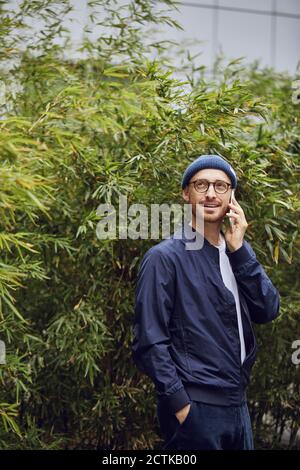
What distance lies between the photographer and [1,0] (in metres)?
3.55

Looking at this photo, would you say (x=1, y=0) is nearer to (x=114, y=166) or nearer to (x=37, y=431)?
(x=114, y=166)

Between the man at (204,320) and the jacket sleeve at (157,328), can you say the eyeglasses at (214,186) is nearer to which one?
the man at (204,320)

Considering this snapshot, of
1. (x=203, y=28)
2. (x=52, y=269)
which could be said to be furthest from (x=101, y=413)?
(x=203, y=28)

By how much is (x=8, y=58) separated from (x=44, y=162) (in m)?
0.80

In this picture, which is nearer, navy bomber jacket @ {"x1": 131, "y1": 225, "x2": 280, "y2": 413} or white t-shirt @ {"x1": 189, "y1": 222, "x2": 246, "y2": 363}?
navy bomber jacket @ {"x1": 131, "y1": 225, "x2": 280, "y2": 413}

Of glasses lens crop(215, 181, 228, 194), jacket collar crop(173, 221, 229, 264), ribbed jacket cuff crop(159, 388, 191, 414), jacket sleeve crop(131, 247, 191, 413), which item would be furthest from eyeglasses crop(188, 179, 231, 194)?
ribbed jacket cuff crop(159, 388, 191, 414)

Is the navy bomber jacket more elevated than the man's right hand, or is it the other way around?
the navy bomber jacket

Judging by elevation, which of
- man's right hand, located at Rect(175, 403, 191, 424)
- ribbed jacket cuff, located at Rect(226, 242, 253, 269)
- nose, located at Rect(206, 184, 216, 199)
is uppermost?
nose, located at Rect(206, 184, 216, 199)

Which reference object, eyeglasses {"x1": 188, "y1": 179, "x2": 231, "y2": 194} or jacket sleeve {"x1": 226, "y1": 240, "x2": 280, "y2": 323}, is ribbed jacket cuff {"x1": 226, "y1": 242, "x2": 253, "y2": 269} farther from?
eyeglasses {"x1": 188, "y1": 179, "x2": 231, "y2": 194}

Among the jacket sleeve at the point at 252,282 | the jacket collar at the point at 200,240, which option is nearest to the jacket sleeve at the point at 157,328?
the jacket collar at the point at 200,240

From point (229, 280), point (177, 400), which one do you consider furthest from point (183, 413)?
point (229, 280)

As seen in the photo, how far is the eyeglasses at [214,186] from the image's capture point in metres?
2.71

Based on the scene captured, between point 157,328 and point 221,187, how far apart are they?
0.53 m

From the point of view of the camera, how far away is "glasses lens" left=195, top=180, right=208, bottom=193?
271 cm
